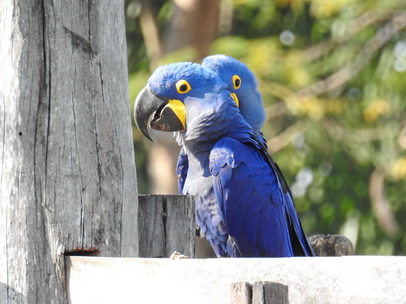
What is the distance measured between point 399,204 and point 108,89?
8.37 meters

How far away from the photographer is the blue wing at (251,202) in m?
3.46

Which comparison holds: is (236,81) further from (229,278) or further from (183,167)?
(229,278)

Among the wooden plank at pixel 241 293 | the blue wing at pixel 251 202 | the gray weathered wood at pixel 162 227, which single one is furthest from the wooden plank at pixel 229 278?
the blue wing at pixel 251 202

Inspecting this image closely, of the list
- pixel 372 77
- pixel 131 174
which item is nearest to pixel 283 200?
pixel 131 174

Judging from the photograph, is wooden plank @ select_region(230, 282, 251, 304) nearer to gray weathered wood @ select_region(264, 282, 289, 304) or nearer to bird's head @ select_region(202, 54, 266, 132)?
gray weathered wood @ select_region(264, 282, 289, 304)

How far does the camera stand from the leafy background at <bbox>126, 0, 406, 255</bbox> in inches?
298

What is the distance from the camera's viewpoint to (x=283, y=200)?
3.63m

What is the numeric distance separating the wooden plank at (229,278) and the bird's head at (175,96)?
1.76 meters

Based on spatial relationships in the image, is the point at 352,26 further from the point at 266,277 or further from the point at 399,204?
the point at 266,277

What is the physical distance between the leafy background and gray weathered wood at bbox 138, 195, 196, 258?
4.41 m

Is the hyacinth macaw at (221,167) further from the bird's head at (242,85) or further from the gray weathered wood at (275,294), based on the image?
the gray weathered wood at (275,294)

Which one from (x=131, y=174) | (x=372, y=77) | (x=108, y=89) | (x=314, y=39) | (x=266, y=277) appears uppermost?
(x=314, y=39)

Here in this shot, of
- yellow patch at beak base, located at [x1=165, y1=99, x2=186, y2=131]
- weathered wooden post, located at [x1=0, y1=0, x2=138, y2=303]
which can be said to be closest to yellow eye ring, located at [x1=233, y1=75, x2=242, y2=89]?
yellow patch at beak base, located at [x1=165, y1=99, x2=186, y2=131]

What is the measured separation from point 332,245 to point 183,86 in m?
1.22
